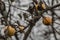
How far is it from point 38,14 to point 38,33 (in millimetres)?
2184

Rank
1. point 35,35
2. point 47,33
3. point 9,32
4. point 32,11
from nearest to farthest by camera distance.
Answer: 1. point 9,32
2. point 32,11
3. point 47,33
4. point 35,35

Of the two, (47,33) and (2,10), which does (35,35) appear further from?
(2,10)

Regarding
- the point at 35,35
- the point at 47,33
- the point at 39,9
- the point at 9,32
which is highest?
the point at 39,9

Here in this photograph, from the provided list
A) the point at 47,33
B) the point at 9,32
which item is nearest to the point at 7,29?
the point at 9,32

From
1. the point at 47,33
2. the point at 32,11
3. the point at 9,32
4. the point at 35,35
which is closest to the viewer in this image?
the point at 9,32

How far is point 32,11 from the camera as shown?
4.44 feet

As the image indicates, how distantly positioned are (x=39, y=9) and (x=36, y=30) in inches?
85.5

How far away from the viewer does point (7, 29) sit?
1222 millimetres

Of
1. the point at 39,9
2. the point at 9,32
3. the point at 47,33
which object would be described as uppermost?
the point at 39,9

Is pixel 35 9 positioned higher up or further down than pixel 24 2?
higher up

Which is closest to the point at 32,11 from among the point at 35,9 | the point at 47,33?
the point at 35,9

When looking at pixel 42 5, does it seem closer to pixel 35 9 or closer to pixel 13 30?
pixel 35 9

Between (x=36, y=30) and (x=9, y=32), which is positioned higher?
(x=9, y=32)

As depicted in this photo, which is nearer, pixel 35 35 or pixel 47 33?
pixel 47 33
